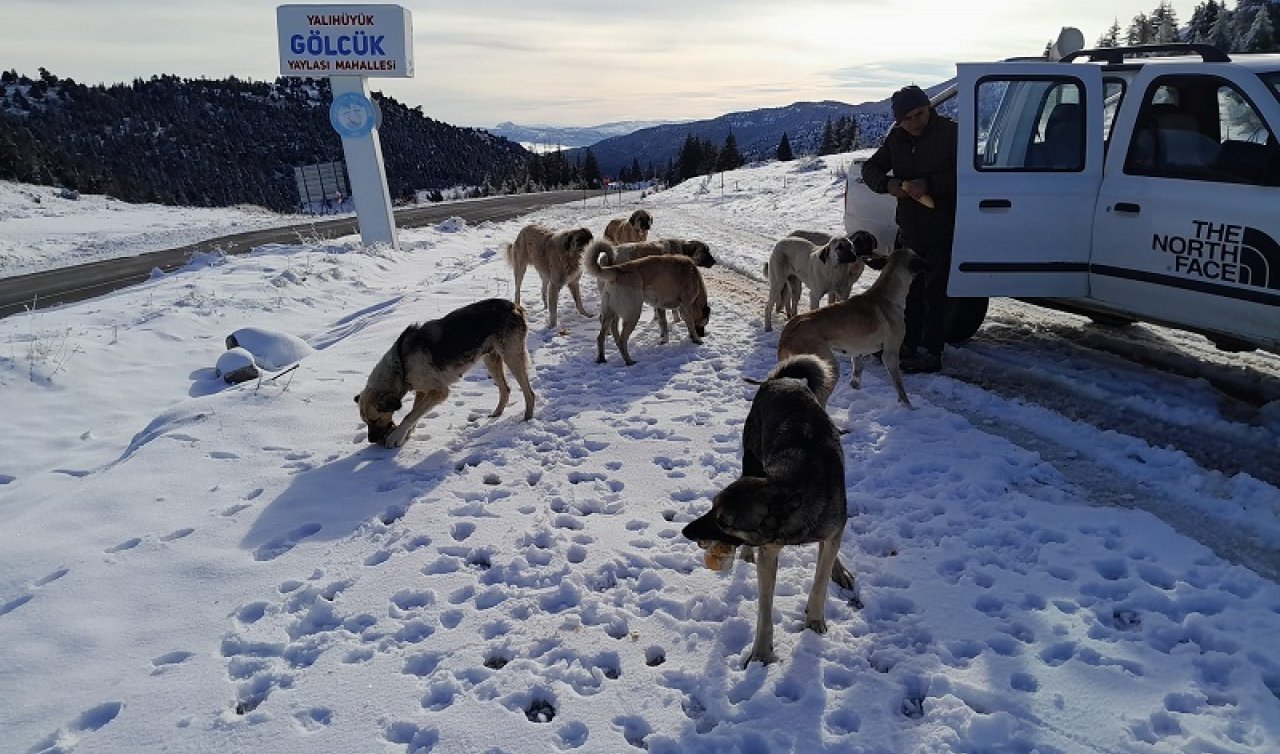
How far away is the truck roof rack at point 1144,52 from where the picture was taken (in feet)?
19.9

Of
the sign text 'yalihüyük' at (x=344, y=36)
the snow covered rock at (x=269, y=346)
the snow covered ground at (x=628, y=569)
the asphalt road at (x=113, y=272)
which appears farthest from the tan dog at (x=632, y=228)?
the sign text 'yalihüyük' at (x=344, y=36)

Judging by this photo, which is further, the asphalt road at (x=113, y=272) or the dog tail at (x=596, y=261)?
the asphalt road at (x=113, y=272)

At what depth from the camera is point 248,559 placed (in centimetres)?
447

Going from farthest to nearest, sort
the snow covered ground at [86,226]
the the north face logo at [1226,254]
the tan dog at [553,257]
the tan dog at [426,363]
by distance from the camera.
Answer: the snow covered ground at [86,226] < the tan dog at [553,257] < the tan dog at [426,363] < the the north face logo at [1226,254]

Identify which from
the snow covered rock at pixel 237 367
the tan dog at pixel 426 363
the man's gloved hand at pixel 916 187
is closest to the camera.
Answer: the tan dog at pixel 426 363

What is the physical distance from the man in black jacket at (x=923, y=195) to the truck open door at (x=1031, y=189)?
1.05ft

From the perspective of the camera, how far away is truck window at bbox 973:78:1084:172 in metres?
6.50

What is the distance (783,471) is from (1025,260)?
4.66 meters

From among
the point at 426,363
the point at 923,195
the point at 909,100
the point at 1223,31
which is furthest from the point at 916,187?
the point at 1223,31

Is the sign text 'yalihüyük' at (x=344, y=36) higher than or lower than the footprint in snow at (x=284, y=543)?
higher

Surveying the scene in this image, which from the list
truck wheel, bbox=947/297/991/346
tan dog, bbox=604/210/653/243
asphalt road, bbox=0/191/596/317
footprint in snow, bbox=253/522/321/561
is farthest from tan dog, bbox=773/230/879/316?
asphalt road, bbox=0/191/596/317

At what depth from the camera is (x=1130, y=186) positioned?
6090mm

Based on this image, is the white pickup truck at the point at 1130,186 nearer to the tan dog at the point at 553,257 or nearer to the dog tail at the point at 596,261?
the dog tail at the point at 596,261

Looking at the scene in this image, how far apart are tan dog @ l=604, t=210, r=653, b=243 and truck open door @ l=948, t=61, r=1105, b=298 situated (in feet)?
19.4
